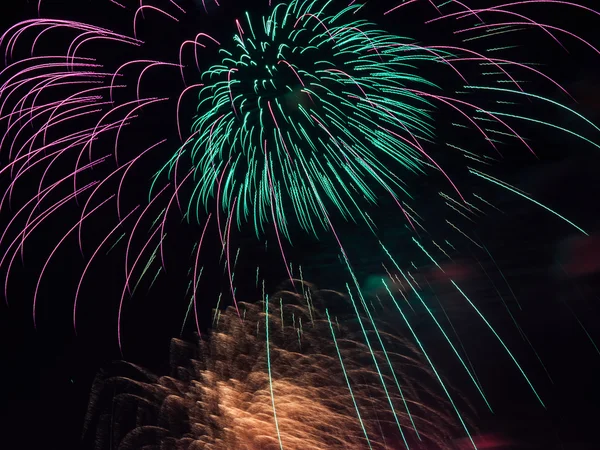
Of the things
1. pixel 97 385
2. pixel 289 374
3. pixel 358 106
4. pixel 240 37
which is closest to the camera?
pixel 240 37

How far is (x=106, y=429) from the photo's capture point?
30.0 ft

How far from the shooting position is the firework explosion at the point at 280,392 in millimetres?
7750

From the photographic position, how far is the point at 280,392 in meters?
7.86

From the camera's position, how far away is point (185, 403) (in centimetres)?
855

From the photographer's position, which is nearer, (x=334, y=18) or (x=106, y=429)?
(x=334, y=18)

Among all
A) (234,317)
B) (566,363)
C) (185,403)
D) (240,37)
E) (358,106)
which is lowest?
(566,363)

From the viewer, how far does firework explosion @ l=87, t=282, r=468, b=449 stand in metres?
7.75

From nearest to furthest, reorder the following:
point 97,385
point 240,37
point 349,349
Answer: point 240,37
point 349,349
point 97,385

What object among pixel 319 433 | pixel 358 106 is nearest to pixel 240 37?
pixel 358 106

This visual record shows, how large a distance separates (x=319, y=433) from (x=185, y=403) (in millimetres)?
2538

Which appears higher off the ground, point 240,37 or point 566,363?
point 240,37

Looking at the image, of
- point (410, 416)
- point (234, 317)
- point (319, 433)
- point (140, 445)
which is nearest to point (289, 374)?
point (319, 433)

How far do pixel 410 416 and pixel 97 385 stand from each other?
19.2 feet

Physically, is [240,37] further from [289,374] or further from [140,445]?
[140,445]
